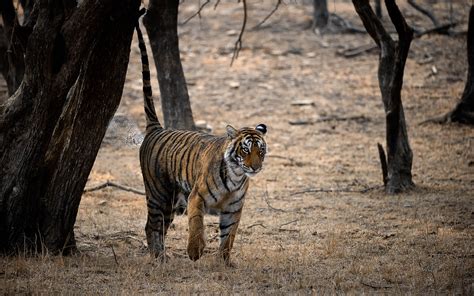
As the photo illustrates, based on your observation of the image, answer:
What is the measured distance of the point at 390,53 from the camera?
11.0 m

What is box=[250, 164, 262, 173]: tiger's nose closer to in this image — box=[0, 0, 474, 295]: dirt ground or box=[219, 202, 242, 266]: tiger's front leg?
box=[219, 202, 242, 266]: tiger's front leg

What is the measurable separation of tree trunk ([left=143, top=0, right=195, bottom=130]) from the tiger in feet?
9.06

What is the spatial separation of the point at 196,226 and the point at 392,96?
4.58 m

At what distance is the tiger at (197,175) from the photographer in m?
7.34

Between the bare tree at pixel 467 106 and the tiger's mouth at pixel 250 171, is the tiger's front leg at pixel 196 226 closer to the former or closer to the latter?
the tiger's mouth at pixel 250 171

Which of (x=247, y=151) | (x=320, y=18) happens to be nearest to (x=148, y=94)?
(x=247, y=151)

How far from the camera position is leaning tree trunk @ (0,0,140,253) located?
22.9ft

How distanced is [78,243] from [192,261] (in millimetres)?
1596

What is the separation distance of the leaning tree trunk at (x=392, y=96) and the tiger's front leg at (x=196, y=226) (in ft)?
14.5

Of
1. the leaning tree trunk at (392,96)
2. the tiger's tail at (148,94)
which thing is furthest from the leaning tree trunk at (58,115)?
the leaning tree trunk at (392,96)

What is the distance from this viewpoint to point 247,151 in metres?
7.27

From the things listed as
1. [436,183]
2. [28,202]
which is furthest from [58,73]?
[436,183]

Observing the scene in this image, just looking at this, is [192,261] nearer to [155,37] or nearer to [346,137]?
[155,37]

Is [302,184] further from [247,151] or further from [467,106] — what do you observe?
[247,151]
